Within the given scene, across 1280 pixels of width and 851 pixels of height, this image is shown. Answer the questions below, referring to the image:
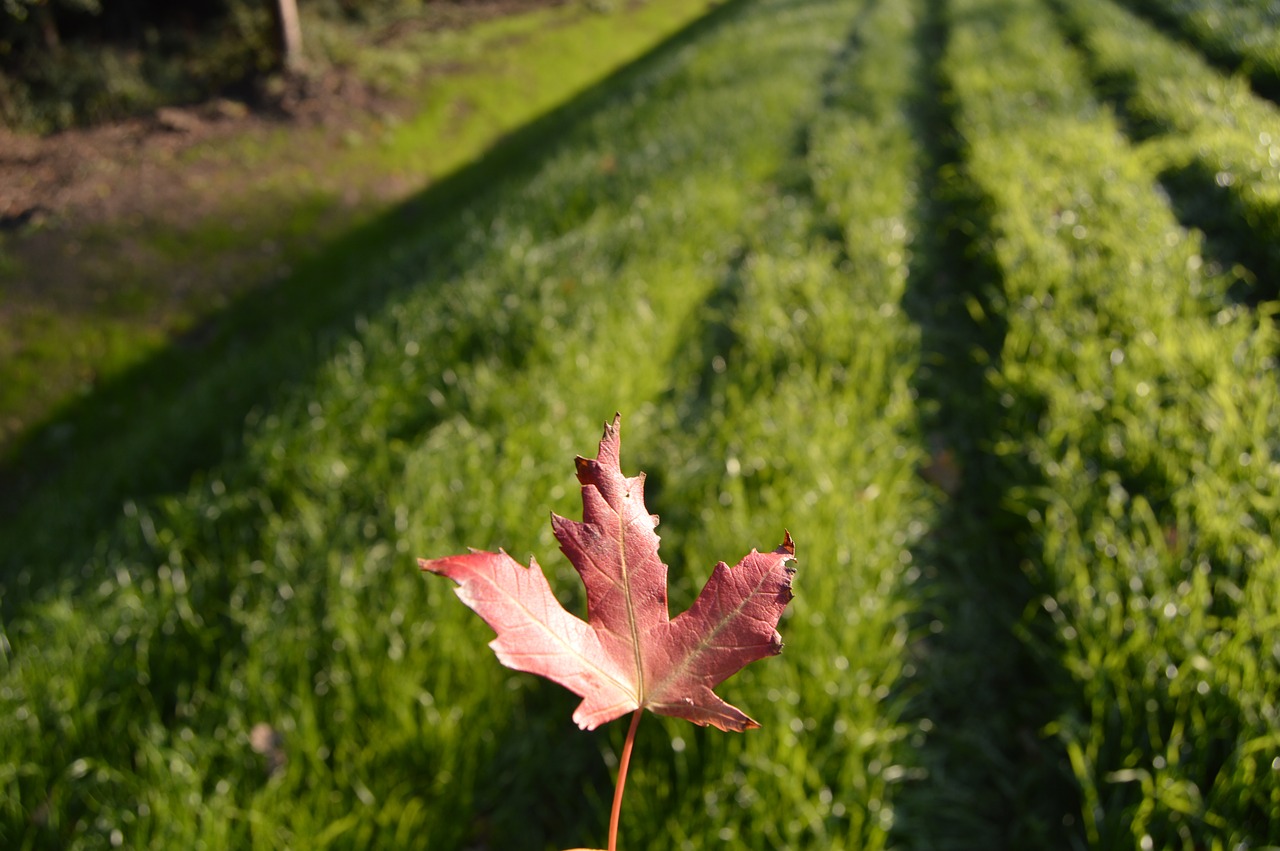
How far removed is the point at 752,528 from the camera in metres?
1.83

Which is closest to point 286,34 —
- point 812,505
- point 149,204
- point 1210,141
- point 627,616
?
point 149,204

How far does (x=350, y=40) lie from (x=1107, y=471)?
28.7 feet

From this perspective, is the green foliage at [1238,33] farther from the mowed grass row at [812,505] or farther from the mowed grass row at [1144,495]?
the mowed grass row at [812,505]

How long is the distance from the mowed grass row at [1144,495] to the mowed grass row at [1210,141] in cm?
16

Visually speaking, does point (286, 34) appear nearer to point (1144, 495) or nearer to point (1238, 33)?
point (1238, 33)

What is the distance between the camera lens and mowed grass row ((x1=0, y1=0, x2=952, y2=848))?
1.37 m

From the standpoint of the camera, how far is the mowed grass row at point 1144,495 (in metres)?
1.34

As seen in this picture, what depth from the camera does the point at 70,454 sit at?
3.61m

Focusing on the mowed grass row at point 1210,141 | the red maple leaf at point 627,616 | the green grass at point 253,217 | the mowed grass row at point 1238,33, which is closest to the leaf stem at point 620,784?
the red maple leaf at point 627,616

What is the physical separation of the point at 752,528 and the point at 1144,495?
1.02 metres

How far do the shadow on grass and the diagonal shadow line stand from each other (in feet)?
6.54

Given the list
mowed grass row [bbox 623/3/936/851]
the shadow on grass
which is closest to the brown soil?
mowed grass row [bbox 623/3/936/851]

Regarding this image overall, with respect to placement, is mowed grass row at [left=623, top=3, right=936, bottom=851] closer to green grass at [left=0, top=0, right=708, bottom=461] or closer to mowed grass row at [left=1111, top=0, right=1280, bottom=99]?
mowed grass row at [left=1111, top=0, right=1280, bottom=99]

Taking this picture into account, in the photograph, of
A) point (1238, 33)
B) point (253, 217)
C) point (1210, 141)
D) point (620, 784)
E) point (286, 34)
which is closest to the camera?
point (620, 784)
